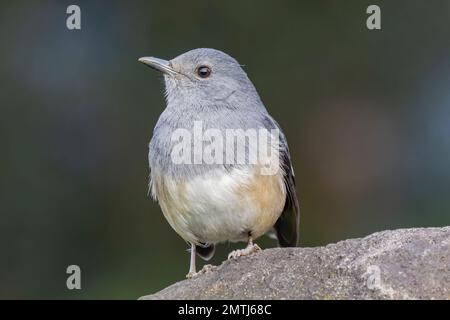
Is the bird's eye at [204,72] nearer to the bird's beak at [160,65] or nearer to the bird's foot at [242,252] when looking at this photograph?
the bird's beak at [160,65]

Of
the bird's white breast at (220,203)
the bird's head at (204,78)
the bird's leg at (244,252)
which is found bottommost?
the bird's leg at (244,252)

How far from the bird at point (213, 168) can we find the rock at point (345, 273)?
1.49ft

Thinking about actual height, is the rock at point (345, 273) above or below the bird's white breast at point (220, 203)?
below

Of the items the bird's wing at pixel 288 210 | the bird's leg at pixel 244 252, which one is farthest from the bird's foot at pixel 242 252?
the bird's wing at pixel 288 210

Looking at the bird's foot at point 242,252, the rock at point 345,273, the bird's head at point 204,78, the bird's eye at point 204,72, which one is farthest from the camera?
the bird's eye at point 204,72

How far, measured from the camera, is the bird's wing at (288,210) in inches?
267

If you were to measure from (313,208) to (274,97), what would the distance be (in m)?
1.30

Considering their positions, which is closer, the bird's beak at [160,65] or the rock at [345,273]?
the rock at [345,273]

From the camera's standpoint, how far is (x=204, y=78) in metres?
6.68

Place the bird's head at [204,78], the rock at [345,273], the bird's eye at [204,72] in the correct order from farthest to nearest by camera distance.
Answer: the bird's eye at [204,72], the bird's head at [204,78], the rock at [345,273]

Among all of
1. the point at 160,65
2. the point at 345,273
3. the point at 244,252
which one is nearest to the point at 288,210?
the point at 244,252

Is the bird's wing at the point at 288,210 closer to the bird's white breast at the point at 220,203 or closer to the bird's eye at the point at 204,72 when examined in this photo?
the bird's white breast at the point at 220,203

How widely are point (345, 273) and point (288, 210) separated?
2018 millimetres

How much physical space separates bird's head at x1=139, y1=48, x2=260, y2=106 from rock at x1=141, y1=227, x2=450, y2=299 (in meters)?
1.49
